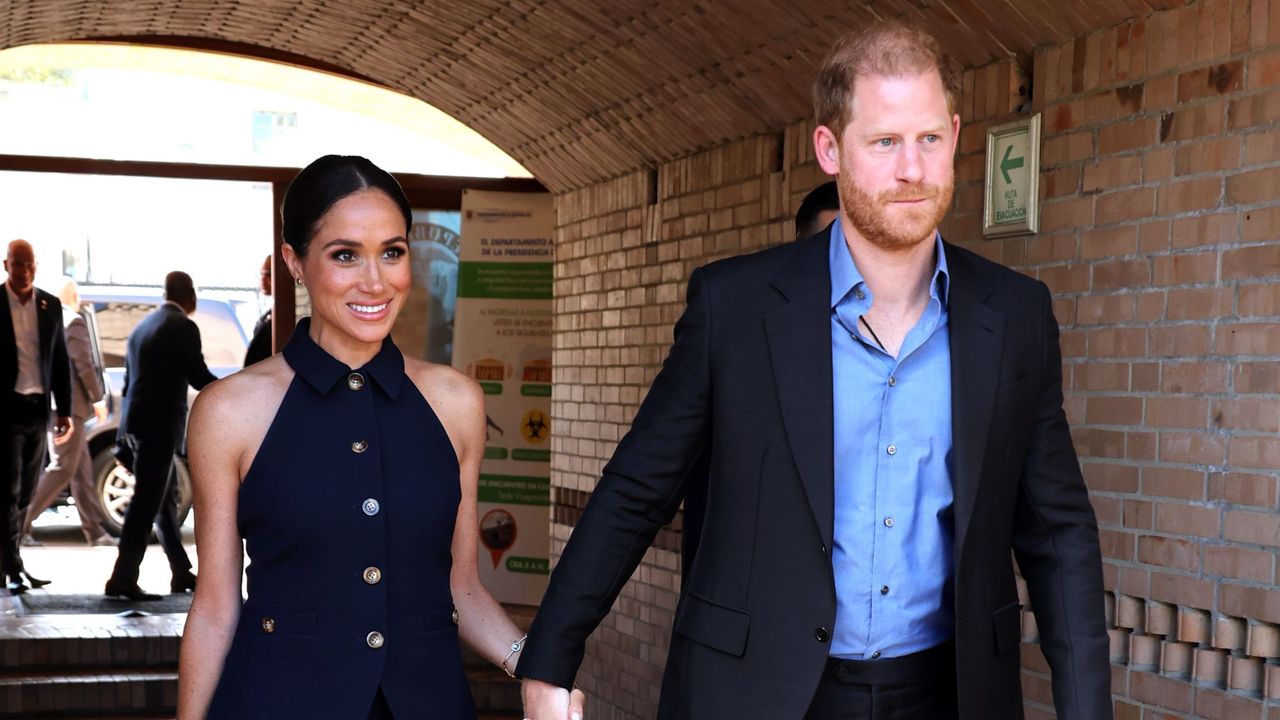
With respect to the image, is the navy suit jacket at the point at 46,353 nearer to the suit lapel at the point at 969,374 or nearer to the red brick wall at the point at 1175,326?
the red brick wall at the point at 1175,326

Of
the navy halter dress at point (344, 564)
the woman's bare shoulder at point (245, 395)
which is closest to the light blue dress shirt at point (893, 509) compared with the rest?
the navy halter dress at point (344, 564)

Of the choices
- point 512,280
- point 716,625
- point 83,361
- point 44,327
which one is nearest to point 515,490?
point 512,280

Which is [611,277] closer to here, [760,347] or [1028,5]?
[1028,5]

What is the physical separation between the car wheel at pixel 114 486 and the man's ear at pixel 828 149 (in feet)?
35.9

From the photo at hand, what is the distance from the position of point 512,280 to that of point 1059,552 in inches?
288

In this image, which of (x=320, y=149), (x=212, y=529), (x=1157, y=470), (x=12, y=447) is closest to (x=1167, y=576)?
(x=1157, y=470)

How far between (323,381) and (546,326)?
7.00m

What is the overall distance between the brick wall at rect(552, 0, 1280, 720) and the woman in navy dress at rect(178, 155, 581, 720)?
1.64 m

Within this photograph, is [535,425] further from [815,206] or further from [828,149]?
[828,149]

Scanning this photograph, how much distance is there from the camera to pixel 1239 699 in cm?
346

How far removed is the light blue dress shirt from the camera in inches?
94.4

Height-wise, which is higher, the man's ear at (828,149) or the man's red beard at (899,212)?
the man's ear at (828,149)

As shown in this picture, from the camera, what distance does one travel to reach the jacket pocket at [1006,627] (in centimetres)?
245

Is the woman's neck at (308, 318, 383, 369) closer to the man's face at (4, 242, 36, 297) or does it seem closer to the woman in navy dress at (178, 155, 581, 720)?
the woman in navy dress at (178, 155, 581, 720)
